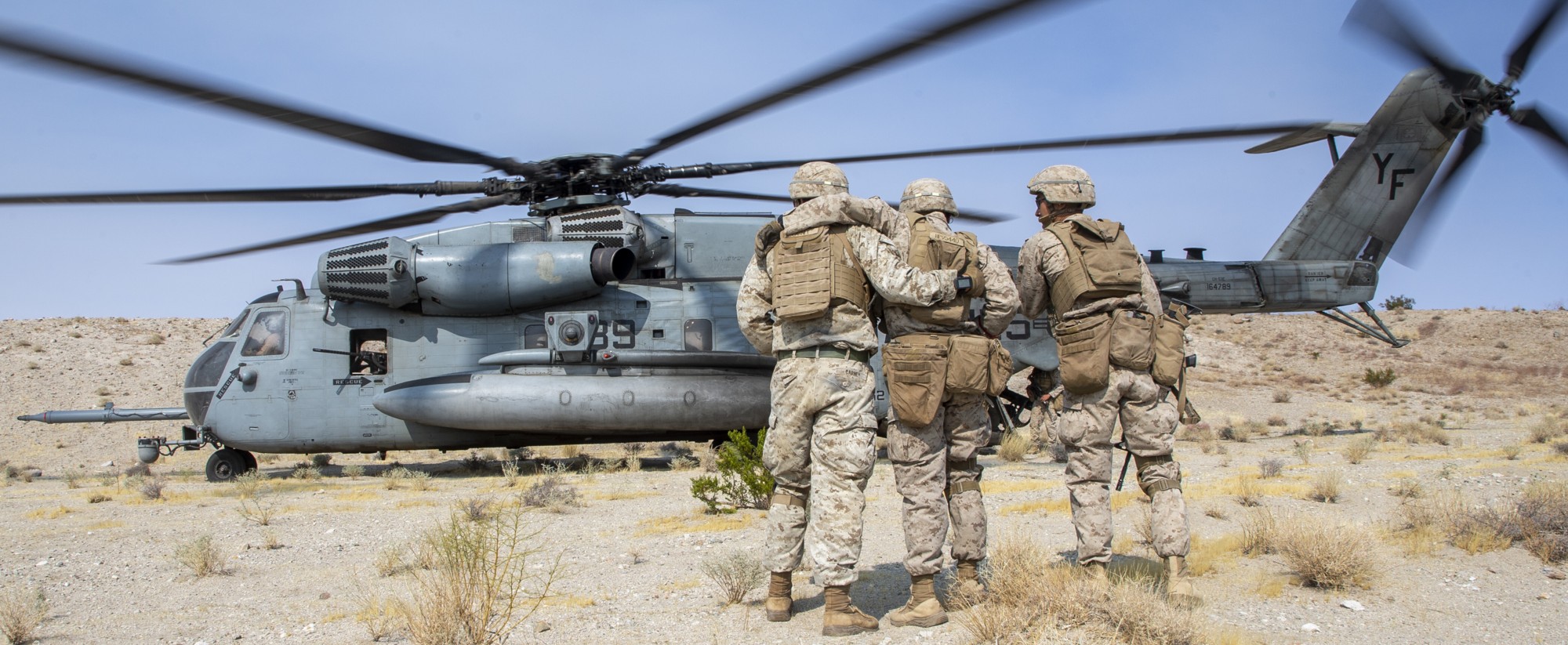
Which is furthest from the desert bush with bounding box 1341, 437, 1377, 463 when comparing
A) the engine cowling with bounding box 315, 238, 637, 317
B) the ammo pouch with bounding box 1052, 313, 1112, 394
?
the engine cowling with bounding box 315, 238, 637, 317

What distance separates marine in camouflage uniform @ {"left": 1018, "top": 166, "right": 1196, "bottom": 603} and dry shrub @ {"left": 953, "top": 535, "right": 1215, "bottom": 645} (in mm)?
398

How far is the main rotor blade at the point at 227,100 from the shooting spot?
17.2 feet

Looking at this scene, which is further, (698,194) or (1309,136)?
(1309,136)

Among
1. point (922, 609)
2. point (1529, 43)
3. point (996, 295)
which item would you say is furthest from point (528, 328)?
point (1529, 43)

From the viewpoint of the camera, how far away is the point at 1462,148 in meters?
13.6

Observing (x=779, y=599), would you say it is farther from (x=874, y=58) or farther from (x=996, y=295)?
(x=874, y=58)

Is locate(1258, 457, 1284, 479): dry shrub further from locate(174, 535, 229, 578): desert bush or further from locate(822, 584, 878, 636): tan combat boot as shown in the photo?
locate(174, 535, 229, 578): desert bush

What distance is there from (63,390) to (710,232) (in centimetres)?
2641

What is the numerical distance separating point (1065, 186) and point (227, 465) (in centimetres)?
1166

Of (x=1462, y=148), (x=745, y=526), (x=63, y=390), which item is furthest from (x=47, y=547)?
(x=63, y=390)

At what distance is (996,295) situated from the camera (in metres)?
5.08

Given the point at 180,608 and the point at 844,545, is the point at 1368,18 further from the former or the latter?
the point at 180,608

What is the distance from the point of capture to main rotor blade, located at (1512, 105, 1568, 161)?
12.3m

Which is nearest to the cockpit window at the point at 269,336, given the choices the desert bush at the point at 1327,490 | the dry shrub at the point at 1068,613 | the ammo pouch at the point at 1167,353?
the dry shrub at the point at 1068,613
